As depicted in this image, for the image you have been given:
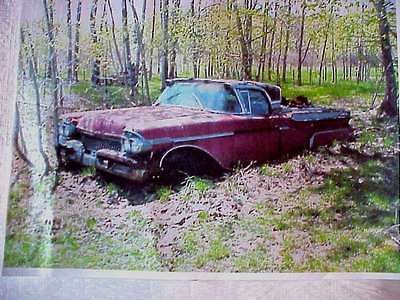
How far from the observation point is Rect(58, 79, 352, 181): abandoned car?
97 cm

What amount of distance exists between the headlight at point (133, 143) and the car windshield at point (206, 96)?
0.30 ft

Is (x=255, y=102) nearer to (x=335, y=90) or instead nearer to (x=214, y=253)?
(x=335, y=90)

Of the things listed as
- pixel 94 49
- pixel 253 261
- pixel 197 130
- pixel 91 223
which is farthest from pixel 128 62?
pixel 253 261

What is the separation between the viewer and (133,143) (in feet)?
3.18

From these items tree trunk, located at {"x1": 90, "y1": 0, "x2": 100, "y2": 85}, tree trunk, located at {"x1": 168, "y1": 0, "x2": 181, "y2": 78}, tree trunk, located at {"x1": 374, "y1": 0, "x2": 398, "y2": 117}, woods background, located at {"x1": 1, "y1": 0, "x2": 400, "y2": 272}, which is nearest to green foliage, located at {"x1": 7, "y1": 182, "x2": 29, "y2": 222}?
woods background, located at {"x1": 1, "y1": 0, "x2": 400, "y2": 272}

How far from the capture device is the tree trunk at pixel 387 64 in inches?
41.8

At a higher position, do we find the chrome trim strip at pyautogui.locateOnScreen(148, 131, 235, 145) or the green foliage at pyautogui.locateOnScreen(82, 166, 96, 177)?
the chrome trim strip at pyautogui.locateOnScreen(148, 131, 235, 145)

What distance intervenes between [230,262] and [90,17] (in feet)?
1.56

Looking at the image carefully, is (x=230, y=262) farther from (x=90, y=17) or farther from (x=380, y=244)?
(x=90, y=17)

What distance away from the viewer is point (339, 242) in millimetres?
991

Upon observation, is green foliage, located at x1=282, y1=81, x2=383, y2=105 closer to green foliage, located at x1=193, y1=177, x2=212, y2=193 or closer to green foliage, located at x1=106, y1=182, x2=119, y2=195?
green foliage, located at x1=193, y1=177, x2=212, y2=193

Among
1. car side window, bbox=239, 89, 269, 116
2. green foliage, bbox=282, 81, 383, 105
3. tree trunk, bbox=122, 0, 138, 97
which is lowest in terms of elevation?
car side window, bbox=239, 89, 269, 116

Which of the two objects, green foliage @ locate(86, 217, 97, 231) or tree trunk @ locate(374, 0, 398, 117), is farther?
tree trunk @ locate(374, 0, 398, 117)

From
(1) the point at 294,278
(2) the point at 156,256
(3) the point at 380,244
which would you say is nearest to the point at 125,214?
(2) the point at 156,256
